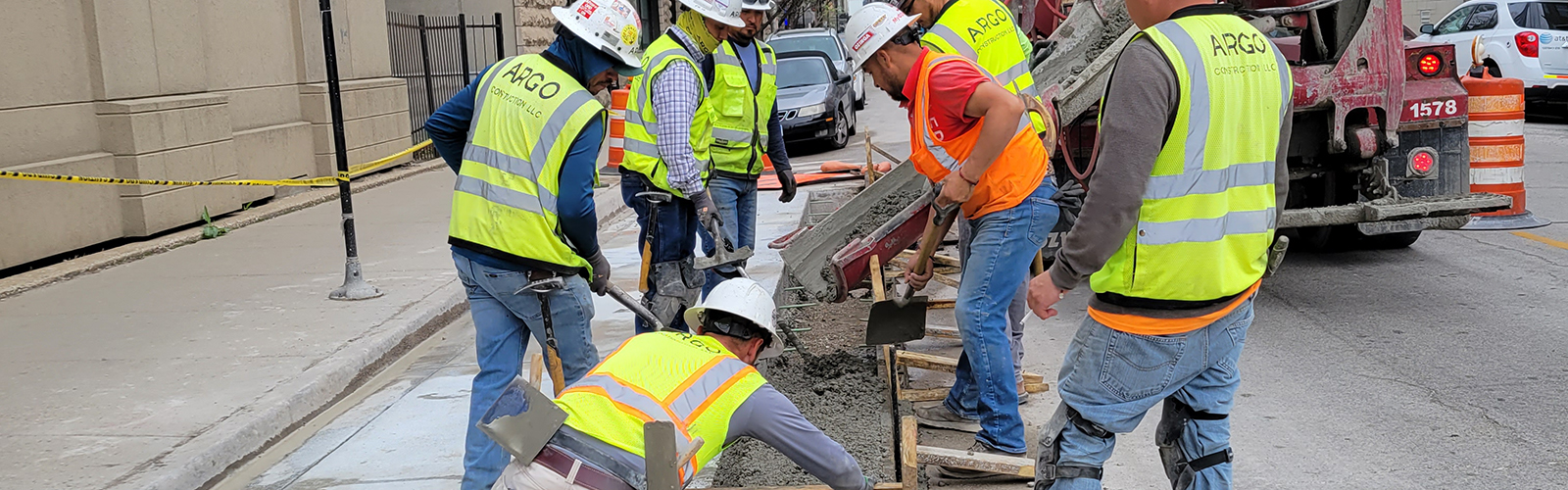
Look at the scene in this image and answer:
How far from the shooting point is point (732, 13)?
5699 mm

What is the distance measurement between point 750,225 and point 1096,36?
2.53 metres

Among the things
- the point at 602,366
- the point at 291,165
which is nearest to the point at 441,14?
the point at 291,165

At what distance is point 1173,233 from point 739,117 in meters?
3.32

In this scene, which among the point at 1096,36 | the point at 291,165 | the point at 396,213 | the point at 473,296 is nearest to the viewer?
the point at 473,296

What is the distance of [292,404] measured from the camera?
554 cm

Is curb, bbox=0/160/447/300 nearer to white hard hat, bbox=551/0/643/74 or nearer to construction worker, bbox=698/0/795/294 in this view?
construction worker, bbox=698/0/795/294

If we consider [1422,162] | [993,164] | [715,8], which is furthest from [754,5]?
[1422,162]

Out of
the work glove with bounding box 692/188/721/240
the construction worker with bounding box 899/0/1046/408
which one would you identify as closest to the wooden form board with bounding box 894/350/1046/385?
the construction worker with bounding box 899/0/1046/408

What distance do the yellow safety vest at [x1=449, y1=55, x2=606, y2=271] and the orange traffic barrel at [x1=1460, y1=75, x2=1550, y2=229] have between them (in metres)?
5.59

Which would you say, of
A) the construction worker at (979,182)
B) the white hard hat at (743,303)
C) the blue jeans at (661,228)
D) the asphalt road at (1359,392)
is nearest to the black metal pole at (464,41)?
the asphalt road at (1359,392)

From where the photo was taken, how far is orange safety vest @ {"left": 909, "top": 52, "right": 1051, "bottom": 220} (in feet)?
13.8

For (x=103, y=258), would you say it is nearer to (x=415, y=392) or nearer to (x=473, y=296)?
(x=415, y=392)

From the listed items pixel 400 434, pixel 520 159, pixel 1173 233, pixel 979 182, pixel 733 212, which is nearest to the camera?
pixel 1173 233

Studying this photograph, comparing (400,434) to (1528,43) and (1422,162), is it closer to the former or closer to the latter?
(1422,162)
